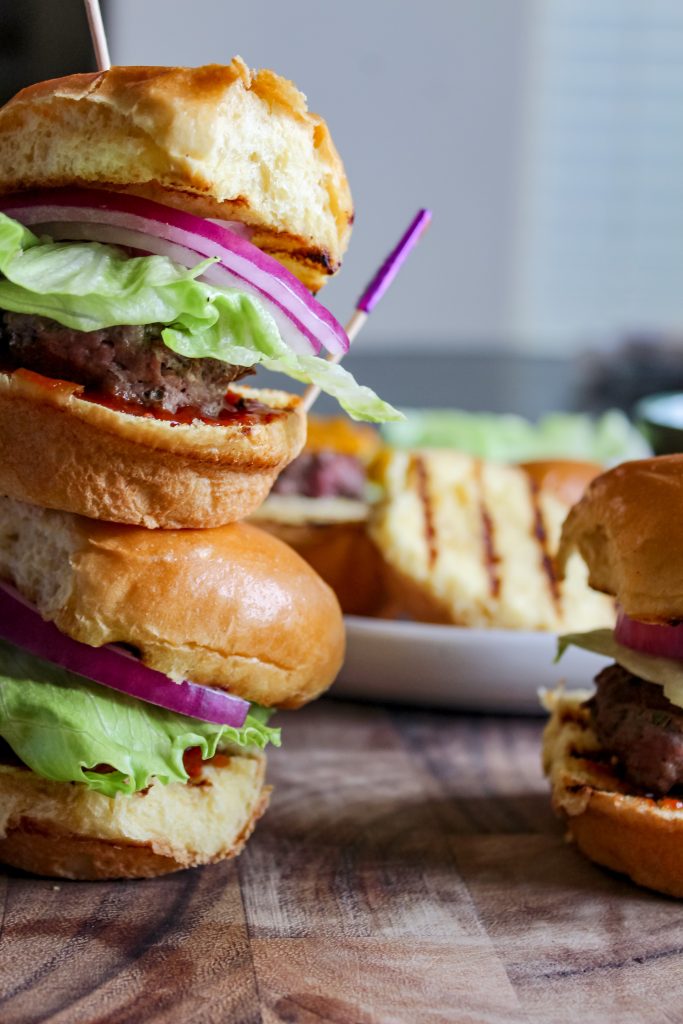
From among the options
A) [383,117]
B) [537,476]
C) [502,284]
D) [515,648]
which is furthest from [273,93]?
[502,284]

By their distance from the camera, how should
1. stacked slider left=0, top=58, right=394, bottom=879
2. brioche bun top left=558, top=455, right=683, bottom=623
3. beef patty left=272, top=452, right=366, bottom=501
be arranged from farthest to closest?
1. beef patty left=272, top=452, right=366, bottom=501
2. brioche bun top left=558, top=455, right=683, bottom=623
3. stacked slider left=0, top=58, right=394, bottom=879

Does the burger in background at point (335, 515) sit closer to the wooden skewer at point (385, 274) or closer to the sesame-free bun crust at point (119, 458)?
the wooden skewer at point (385, 274)

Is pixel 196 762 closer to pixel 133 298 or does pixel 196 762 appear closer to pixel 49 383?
pixel 49 383

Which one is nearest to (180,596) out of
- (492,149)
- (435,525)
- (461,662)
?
(461,662)

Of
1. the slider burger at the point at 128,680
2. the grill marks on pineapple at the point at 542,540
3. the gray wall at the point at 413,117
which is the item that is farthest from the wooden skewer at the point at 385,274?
the gray wall at the point at 413,117

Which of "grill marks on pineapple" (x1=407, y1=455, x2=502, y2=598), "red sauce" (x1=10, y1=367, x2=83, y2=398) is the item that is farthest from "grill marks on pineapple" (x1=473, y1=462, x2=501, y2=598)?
"red sauce" (x1=10, y1=367, x2=83, y2=398)

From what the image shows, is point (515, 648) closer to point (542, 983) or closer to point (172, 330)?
point (542, 983)

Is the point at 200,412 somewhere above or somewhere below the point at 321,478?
above

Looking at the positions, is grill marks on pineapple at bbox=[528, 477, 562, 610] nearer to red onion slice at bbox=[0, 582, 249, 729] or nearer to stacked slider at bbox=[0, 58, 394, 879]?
stacked slider at bbox=[0, 58, 394, 879]
